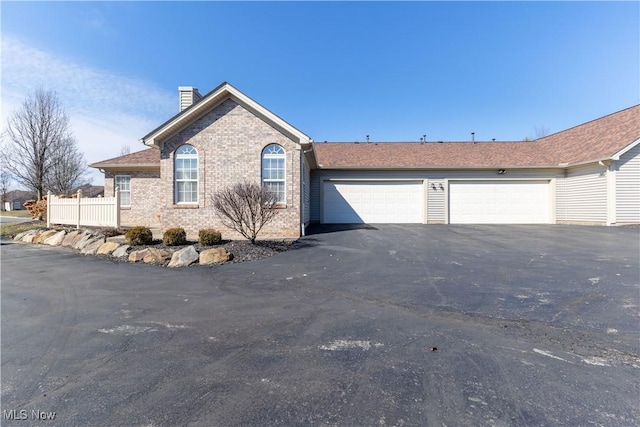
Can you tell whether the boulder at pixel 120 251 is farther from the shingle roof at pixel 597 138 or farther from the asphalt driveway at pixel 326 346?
the shingle roof at pixel 597 138

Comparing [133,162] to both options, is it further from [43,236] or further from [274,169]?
[274,169]

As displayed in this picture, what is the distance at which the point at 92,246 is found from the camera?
34.8 feet

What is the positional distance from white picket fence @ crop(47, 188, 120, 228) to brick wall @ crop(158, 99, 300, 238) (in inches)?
83.4

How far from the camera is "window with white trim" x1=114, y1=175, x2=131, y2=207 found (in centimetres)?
1670

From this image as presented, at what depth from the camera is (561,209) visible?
722 inches

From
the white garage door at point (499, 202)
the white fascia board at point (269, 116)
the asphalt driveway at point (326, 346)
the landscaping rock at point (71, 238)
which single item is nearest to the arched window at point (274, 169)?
the white fascia board at point (269, 116)

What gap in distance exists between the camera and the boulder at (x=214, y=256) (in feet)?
28.6

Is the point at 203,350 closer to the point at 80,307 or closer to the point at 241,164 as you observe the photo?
the point at 80,307

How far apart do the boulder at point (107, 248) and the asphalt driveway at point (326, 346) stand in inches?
96.8

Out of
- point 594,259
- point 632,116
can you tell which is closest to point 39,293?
point 594,259

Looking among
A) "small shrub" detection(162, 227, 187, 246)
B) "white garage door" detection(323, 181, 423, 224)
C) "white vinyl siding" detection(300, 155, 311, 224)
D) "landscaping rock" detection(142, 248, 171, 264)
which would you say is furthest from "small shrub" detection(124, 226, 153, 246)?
"white garage door" detection(323, 181, 423, 224)

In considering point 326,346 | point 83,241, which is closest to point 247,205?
point 83,241

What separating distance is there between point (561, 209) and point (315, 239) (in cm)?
1538

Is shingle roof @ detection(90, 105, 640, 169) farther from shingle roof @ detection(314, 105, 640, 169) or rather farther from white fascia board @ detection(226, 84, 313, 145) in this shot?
white fascia board @ detection(226, 84, 313, 145)
